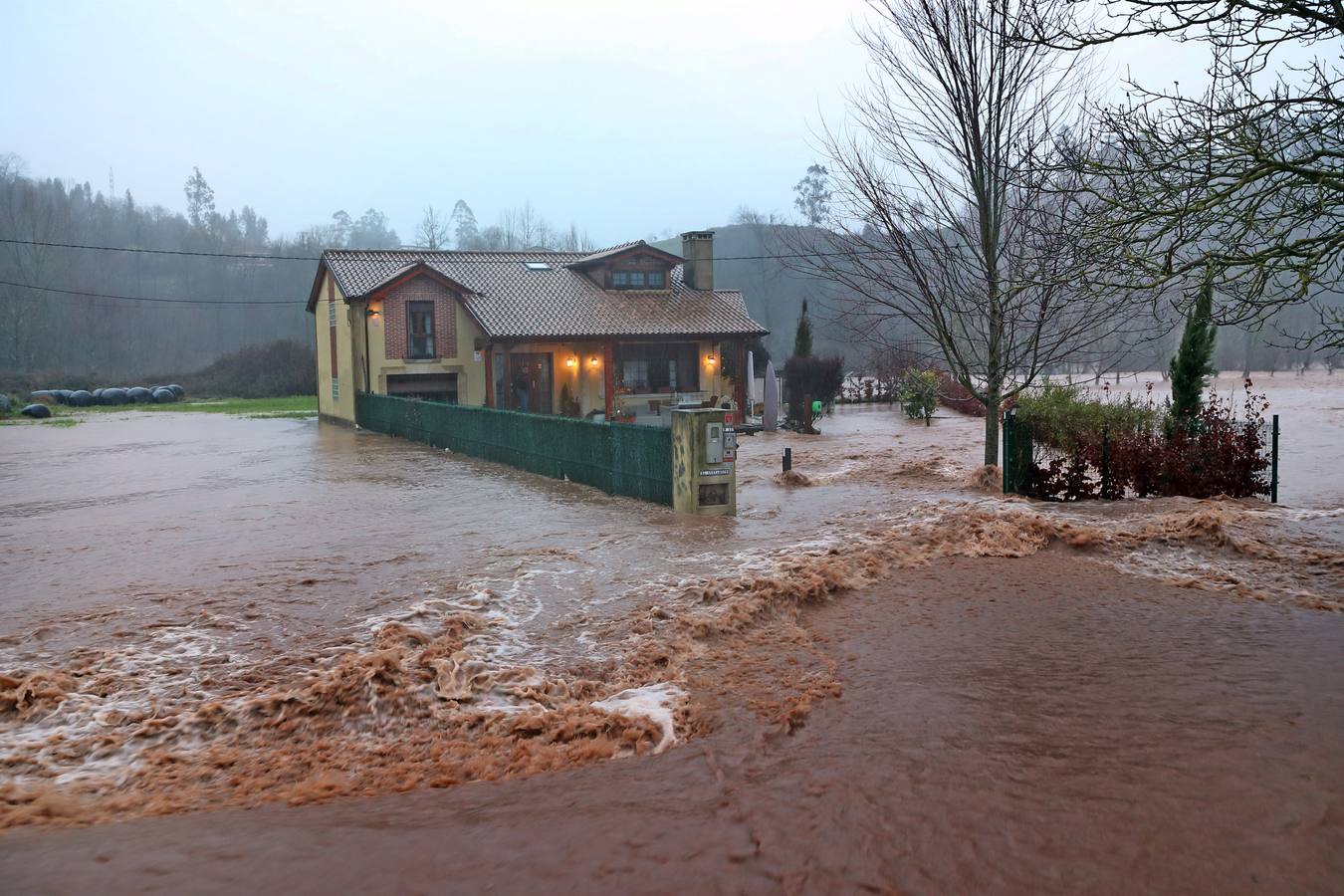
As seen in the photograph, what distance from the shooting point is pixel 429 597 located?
11.0 metres

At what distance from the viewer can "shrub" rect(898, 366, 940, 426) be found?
117ft

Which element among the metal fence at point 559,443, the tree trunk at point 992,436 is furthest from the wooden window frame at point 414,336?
the tree trunk at point 992,436

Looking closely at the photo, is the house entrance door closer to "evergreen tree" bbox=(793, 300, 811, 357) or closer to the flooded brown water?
"evergreen tree" bbox=(793, 300, 811, 357)

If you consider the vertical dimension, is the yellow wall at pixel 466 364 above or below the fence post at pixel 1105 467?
above

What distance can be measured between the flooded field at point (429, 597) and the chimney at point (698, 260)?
18.1 meters

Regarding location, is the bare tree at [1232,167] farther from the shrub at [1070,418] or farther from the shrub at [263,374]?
the shrub at [263,374]

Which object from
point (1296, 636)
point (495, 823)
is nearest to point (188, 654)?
point (495, 823)

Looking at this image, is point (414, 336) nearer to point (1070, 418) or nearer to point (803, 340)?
point (803, 340)

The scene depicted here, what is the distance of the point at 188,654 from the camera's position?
9.13 m

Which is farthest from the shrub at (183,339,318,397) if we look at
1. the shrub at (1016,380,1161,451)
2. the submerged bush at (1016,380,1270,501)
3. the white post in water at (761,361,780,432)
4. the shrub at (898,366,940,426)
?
the submerged bush at (1016,380,1270,501)

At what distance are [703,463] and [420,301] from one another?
2147cm

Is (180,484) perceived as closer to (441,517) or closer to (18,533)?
(18,533)

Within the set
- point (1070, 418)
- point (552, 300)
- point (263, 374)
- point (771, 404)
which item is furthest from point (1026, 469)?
point (263, 374)

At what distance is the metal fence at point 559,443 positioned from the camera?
54.8 ft
